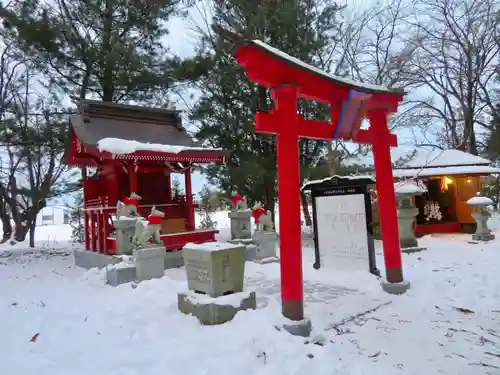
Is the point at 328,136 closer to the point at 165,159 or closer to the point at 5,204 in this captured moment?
the point at 165,159

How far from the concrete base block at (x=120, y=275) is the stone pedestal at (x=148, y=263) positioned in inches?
7.8

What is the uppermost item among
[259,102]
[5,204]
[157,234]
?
[259,102]

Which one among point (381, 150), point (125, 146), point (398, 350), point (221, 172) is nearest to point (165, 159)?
point (125, 146)

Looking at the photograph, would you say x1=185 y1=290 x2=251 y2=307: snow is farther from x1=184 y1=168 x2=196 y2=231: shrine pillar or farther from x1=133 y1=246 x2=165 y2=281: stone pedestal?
x1=184 y1=168 x2=196 y2=231: shrine pillar

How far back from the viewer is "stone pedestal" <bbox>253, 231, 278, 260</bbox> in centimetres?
1059

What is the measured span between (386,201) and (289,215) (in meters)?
2.80

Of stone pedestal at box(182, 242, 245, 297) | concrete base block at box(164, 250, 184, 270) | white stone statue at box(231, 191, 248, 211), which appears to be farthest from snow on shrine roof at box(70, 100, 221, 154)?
stone pedestal at box(182, 242, 245, 297)

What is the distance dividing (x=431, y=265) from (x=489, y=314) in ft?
11.4

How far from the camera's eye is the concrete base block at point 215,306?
516 centimetres

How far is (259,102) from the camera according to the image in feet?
48.2

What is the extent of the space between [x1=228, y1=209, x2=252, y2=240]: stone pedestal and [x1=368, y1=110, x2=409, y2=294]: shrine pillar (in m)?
5.28

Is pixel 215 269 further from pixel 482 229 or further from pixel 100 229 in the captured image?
pixel 482 229

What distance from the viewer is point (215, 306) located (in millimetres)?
5164

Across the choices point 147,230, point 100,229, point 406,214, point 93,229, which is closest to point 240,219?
point 147,230
